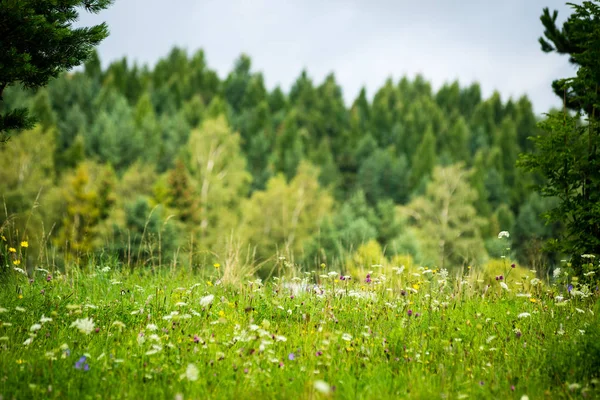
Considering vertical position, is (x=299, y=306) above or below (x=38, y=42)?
below

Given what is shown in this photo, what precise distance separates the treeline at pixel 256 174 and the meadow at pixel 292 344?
836 millimetres

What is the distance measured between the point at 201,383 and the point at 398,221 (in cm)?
3749

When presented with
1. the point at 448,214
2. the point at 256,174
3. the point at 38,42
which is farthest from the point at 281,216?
the point at 38,42

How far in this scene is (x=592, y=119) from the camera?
7.07 meters

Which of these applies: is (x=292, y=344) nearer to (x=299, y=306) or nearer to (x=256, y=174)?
(x=299, y=306)

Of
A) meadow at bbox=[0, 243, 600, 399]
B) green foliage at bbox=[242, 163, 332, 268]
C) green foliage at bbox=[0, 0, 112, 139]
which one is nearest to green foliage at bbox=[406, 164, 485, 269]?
green foliage at bbox=[242, 163, 332, 268]

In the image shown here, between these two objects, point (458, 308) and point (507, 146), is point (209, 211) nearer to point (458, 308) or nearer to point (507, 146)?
point (458, 308)

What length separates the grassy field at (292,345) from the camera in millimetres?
3359

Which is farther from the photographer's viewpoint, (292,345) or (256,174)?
(256,174)

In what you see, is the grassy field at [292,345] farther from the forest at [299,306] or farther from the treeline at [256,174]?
the treeline at [256,174]

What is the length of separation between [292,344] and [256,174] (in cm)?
6426

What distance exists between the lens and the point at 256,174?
223 feet

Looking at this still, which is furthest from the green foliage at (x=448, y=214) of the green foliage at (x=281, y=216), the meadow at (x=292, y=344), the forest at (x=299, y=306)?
the meadow at (x=292, y=344)

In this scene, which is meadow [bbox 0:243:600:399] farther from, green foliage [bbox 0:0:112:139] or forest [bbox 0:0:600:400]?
green foliage [bbox 0:0:112:139]
